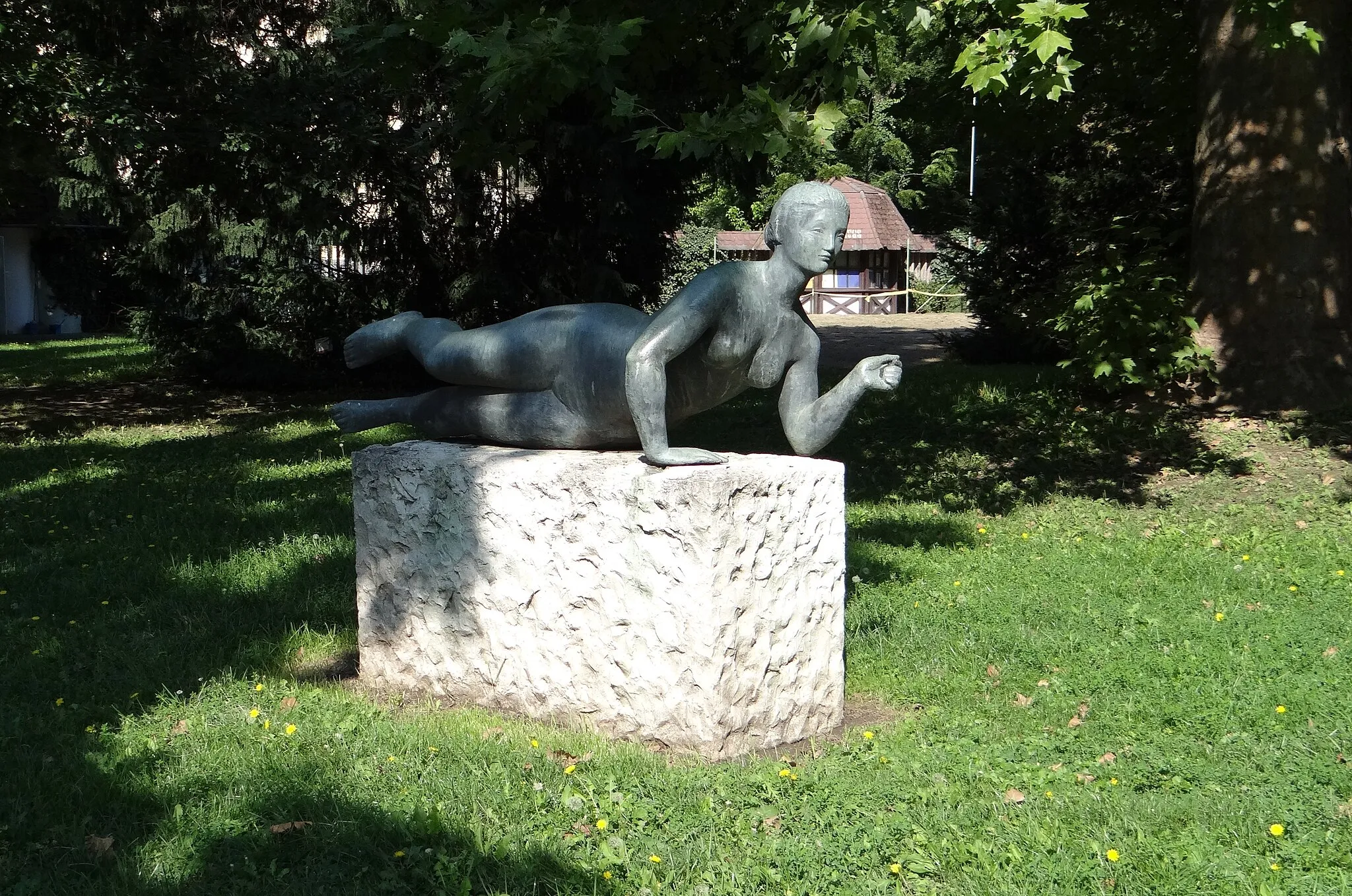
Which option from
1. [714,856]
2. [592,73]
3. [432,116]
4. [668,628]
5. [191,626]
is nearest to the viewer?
[714,856]

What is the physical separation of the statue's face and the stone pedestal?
0.73 metres

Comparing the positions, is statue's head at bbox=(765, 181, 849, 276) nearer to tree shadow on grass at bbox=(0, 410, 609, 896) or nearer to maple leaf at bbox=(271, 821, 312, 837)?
tree shadow on grass at bbox=(0, 410, 609, 896)

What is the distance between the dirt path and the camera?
19172 mm

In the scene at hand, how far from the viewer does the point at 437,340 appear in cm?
505

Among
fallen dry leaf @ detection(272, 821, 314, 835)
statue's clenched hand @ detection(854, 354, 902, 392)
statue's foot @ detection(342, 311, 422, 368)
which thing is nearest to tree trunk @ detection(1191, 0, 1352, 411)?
statue's clenched hand @ detection(854, 354, 902, 392)

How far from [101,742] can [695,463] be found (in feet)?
7.64

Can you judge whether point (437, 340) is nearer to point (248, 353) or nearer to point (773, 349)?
point (773, 349)

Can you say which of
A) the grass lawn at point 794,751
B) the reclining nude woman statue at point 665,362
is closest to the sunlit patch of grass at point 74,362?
the grass lawn at point 794,751

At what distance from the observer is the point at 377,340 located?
5168 mm

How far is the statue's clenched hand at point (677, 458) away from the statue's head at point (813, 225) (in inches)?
30.1

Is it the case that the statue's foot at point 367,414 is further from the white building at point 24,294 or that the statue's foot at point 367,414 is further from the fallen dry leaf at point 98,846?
the white building at point 24,294

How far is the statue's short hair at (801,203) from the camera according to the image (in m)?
4.33

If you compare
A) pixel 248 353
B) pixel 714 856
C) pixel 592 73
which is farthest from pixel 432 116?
pixel 714 856

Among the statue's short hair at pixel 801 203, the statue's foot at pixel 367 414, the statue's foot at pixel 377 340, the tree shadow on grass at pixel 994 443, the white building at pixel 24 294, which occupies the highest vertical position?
the white building at pixel 24 294
